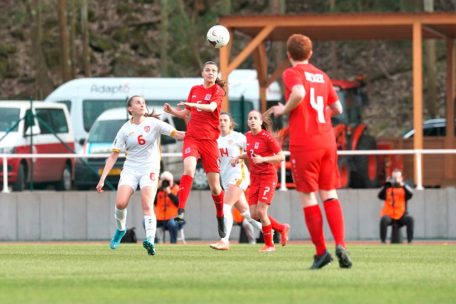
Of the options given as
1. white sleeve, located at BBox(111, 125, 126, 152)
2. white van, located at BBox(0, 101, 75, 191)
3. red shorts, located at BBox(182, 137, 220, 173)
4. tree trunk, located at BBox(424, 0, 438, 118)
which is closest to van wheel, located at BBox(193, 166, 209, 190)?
white van, located at BBox(0, 101, 75, 191)

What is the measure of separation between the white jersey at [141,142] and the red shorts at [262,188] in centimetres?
243

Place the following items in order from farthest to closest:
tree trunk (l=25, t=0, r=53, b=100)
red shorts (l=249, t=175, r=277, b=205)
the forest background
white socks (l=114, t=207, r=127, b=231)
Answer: the forest background < tree trunk (l=25, t=0, r=53, b=100) < red shorts (l=249, t=175, r=277, b=205) < white socks (l=114, t=207, r=127, b=231)

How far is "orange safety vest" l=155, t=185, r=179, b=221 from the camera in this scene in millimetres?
27609

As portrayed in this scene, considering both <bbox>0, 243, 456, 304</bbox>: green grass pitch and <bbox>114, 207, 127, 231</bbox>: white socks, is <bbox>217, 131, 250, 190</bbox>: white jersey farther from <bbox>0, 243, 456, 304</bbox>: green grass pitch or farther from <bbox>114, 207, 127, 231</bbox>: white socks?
<bbox>0, 243, 456, 304</bbox>: green grass pitch

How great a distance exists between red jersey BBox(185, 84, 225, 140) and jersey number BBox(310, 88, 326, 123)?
5.13 m

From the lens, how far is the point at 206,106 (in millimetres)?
18266

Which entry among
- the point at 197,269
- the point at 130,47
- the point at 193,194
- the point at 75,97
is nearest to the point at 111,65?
the point at 130,47

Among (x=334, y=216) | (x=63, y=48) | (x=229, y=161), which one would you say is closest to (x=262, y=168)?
(x=229, y=161)

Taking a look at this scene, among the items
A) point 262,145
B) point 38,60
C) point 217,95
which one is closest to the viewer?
point 217,95

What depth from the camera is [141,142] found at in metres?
17.6

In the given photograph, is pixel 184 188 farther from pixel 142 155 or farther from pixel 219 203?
pixel 142 155

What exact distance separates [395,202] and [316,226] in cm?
1433

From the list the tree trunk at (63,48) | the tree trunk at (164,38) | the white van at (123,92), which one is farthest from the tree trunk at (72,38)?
the white van at (123,92)

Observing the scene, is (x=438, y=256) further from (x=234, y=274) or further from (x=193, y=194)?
(x=193, y=194)
